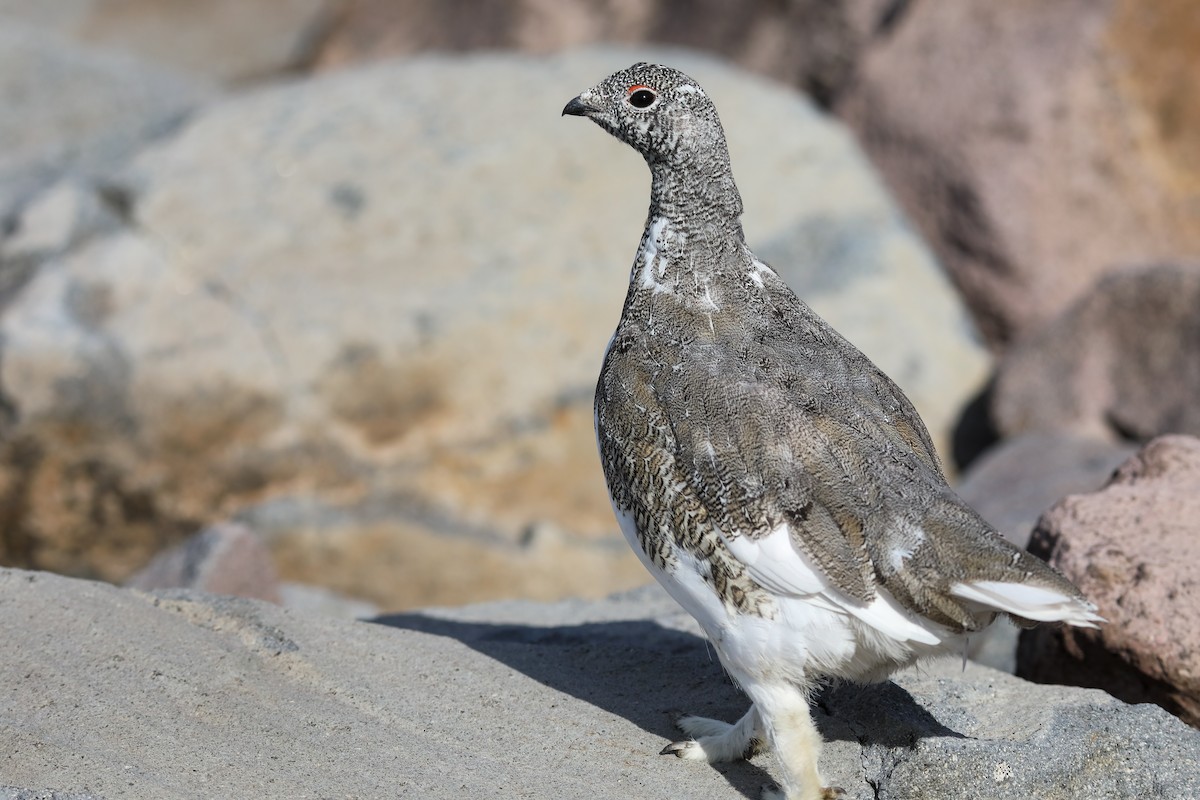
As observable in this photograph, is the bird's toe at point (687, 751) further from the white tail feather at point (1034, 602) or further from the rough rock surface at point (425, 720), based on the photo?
the white tail feather at point (1034, 602)

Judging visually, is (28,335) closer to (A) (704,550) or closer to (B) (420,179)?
(B) (420,179)

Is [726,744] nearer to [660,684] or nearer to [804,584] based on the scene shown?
[660,684]

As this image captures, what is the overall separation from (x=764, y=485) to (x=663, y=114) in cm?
133

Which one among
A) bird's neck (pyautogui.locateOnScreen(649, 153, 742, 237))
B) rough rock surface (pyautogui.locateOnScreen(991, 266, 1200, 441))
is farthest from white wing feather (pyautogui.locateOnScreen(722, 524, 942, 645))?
rough rock surface (pyautogui.locateOnScreen(991, 266, 1200, 441))

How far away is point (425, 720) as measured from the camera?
14.6 ft

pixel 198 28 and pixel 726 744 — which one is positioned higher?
pixel 198 28

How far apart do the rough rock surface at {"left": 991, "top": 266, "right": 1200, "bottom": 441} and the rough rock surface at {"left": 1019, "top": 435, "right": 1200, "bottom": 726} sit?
3.02 meters

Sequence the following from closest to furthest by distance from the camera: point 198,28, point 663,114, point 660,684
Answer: point 663,114 → point 660,684 → point 198,28

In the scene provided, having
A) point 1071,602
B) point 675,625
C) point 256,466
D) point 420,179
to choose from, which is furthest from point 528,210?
point 1071,602

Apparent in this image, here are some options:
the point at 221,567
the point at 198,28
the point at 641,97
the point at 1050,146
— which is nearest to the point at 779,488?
the point at 641,97

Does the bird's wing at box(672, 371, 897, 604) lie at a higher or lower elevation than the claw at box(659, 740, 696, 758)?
higher

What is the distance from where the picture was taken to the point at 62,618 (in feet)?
14.7

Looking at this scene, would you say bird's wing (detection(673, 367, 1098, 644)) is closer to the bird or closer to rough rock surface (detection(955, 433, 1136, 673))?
the bird

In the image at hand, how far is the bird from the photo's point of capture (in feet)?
13.0
